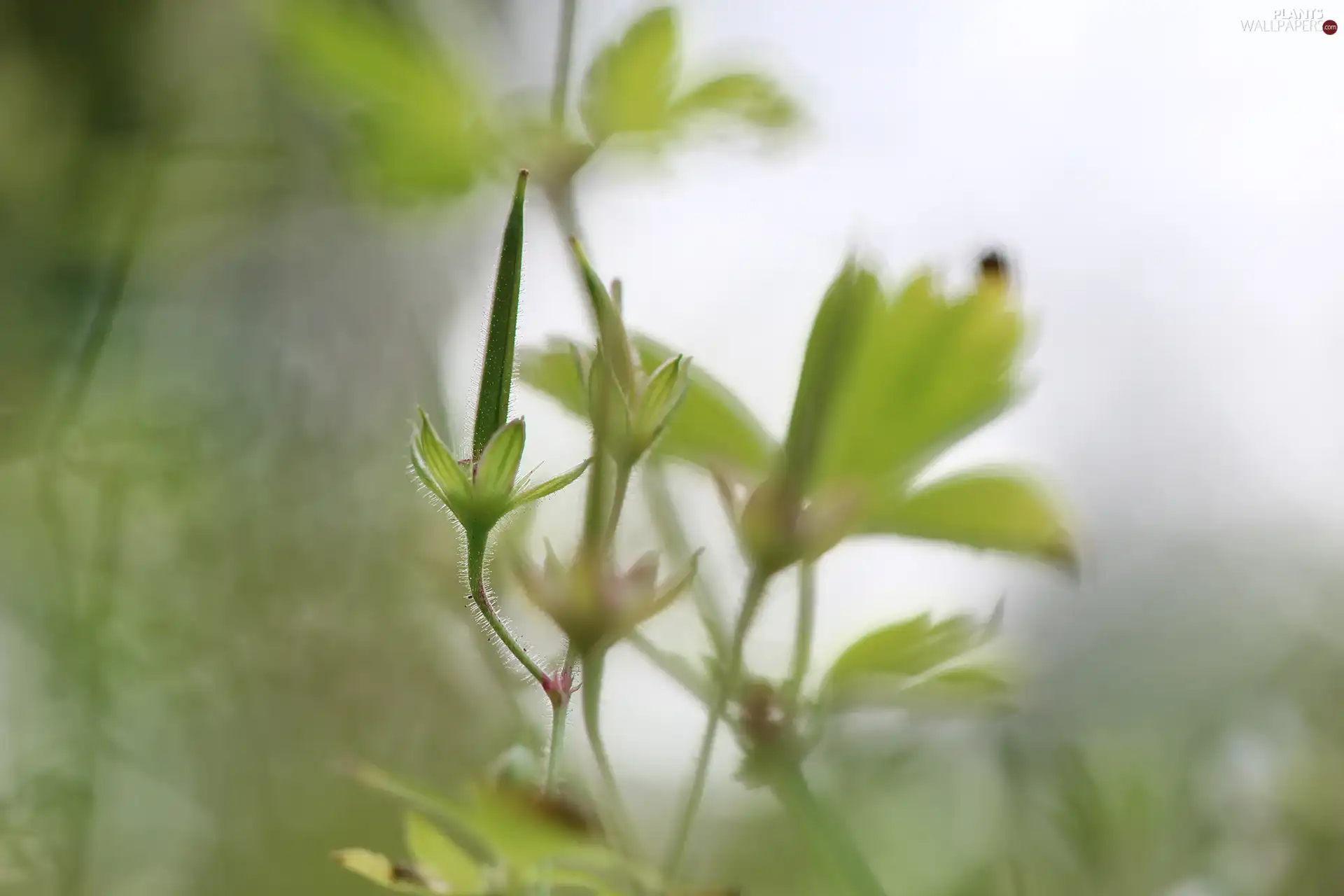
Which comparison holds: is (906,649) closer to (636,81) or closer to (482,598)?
(482,598)

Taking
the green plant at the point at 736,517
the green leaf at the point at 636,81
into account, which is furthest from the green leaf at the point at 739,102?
the green plant at the point at 736,517

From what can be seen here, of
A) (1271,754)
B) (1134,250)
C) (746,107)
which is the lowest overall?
(1271,754)

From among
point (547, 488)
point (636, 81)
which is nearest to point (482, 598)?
point (547, 488)

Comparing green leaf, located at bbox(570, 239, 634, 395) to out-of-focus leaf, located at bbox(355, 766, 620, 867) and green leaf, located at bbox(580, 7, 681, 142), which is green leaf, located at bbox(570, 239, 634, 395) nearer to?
out-of-focus leaf, located at bbox(355, 766, 620, 867)

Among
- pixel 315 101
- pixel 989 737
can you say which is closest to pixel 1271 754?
pixel 989 737

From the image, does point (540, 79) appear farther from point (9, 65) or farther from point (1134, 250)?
point (1134, 250)

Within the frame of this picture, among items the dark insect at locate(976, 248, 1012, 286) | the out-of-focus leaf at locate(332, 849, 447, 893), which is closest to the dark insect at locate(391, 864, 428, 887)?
the out-of-focus leaf at locate(332, 849, 447, 893)
